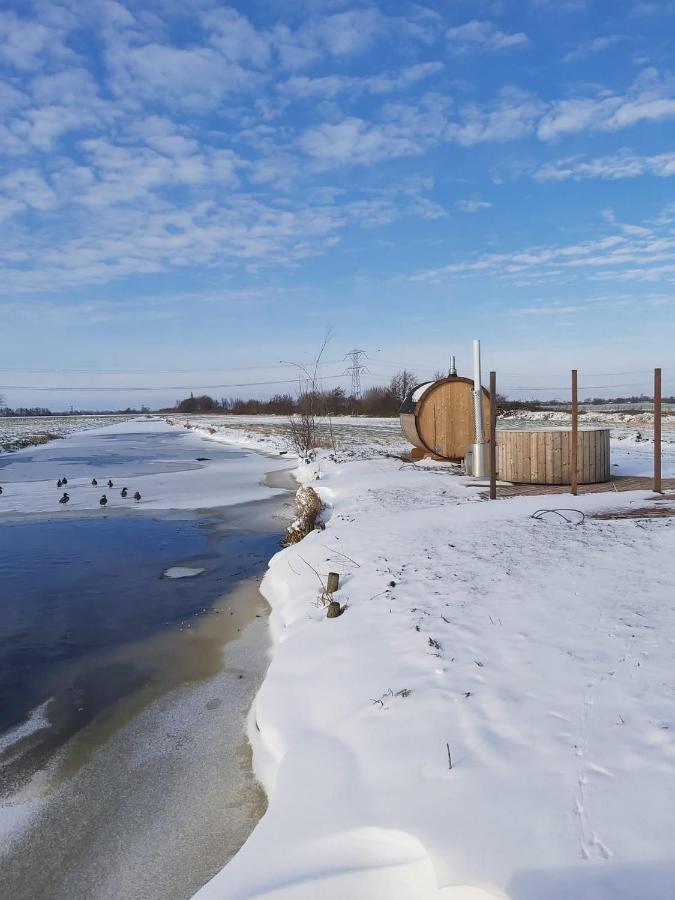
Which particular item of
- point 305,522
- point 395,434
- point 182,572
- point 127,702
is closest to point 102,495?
point 305,522

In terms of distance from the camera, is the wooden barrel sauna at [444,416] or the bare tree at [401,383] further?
the bare tree at [401,383]

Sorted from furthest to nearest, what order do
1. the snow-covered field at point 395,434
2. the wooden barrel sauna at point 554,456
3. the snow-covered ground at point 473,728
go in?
the snow-covered field at point 395,434, the wooden barrel sauna at point 554,456, the snow-covered ground at point 473,728

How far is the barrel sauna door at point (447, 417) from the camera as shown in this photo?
1494 cm

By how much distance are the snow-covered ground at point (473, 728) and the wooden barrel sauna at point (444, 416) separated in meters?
8.10

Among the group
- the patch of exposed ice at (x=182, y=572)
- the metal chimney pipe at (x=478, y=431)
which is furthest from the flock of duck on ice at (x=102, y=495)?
the metal chimney pipe at (x=478, y=431)

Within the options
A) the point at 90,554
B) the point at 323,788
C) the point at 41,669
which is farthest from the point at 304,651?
the point at 90,554

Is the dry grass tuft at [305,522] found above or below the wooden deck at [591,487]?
below

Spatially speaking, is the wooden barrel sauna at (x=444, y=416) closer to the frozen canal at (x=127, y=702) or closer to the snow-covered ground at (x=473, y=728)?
the frozen canal at (x=127, y=702)

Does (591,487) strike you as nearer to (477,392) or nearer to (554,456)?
(554,456)

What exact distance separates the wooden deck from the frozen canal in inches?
160

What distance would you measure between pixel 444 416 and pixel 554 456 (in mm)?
4386

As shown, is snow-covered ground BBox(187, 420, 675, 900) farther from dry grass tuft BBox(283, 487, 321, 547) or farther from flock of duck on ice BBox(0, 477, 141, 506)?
flock of duck on ice BBox(0, 477, 141, 506)

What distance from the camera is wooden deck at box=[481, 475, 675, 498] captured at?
10109mm

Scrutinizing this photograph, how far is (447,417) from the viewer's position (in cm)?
1510
